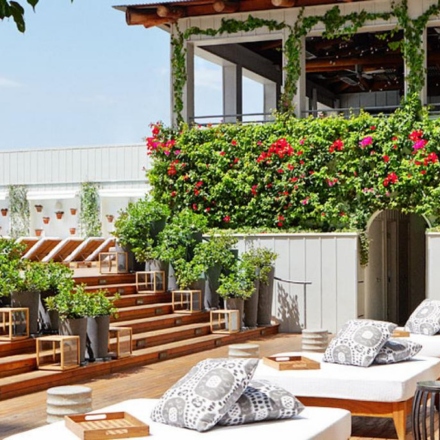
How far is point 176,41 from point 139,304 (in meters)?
6.42

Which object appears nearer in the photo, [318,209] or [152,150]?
[318,209]

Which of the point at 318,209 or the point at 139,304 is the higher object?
the point at 318,209

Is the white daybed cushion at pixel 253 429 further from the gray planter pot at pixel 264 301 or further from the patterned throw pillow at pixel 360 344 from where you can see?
the gray planter pot at pixel 264 301

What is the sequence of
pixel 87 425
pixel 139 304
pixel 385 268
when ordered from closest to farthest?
pixel 87 425 → pixel 139 304 → pixel 385 268

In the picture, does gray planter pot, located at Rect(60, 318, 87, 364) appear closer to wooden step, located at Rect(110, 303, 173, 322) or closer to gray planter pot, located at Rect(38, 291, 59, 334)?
gray planter pot, located at Rect(38, 291, 59, 334)

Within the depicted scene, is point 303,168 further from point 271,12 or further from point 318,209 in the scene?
point 271,12

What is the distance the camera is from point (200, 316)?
52.3ft

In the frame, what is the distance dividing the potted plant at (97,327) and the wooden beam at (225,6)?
27.9 feet

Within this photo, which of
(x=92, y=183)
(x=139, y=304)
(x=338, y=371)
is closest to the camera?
(x=338, y=371)

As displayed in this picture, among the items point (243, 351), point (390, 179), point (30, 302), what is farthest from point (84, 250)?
point (243, 351)

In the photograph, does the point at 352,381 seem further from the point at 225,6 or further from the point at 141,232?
the point at 225,6

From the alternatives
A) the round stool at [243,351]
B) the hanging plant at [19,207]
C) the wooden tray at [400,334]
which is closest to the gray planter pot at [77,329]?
the round stool at [243,351]

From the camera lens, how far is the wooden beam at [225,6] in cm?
1847

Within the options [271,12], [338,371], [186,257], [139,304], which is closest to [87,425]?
[338,371]
